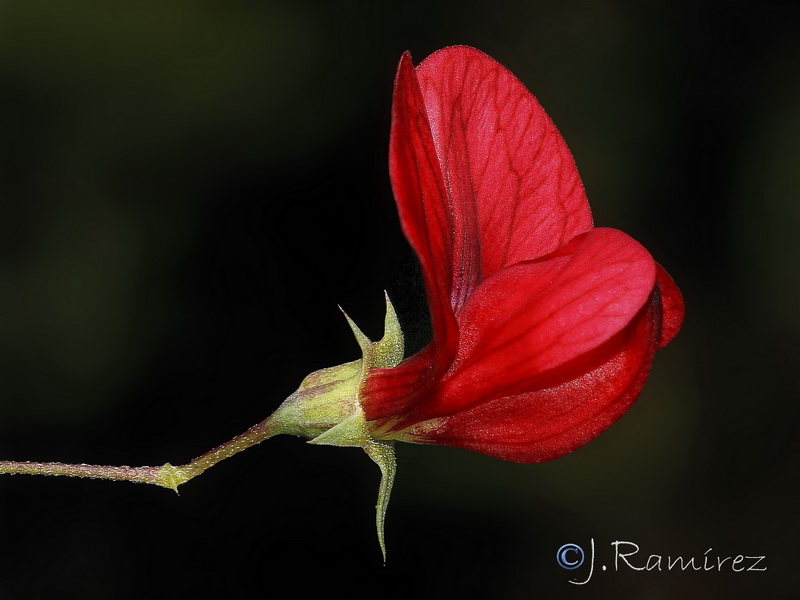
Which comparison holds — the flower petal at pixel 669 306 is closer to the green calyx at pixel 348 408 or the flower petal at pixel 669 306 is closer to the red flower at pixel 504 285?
the red flower at pixel 504 285

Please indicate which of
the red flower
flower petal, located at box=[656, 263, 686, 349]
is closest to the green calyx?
the red flower

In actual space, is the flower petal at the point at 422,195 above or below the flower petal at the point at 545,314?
above

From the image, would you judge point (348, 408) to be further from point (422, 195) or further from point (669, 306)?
point (669, 306)

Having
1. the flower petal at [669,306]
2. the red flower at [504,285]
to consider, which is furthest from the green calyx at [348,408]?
the flower petal at [669,306]

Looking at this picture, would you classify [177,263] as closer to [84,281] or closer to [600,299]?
[84,281]

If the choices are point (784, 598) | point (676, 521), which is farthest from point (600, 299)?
point (784, 598)
